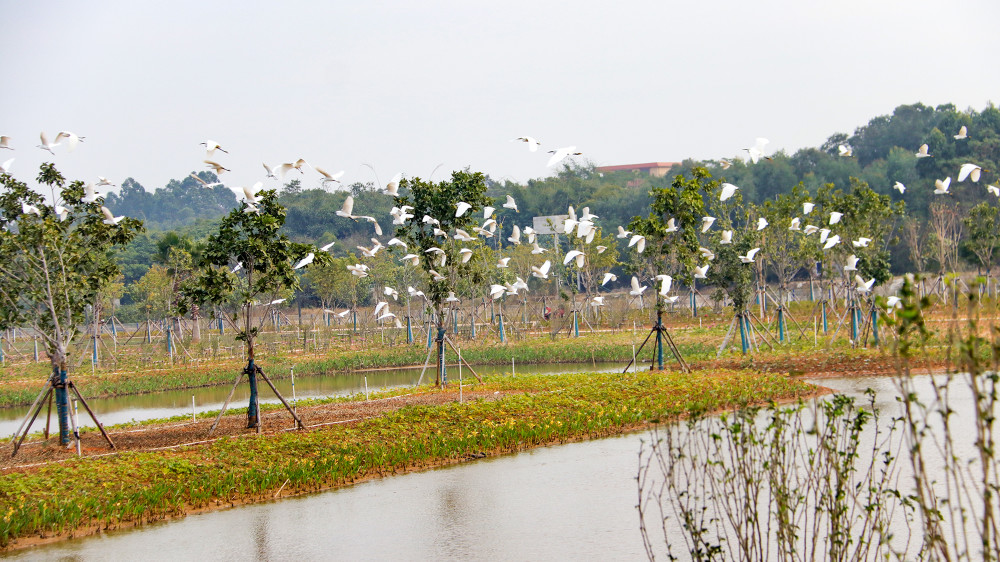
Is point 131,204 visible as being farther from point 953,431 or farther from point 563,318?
point 953,431

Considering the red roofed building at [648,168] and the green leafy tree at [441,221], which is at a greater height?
the red roofed building at [648,168]

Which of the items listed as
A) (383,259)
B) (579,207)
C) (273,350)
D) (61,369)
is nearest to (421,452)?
(61,369)

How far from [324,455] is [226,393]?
1716 centimetres

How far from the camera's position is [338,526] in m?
10.9

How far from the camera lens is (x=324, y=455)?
44.2ft

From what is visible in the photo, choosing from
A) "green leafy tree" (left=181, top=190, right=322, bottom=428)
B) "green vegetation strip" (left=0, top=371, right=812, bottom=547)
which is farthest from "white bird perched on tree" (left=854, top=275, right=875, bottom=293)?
"green leafy tree" (left=181, top=190, right=322, bottom=428)

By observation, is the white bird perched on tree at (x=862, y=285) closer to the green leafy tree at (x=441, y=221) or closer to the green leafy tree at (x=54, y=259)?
the green leafy tree at (x=441, y=221)

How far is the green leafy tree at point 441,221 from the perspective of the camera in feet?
71.8

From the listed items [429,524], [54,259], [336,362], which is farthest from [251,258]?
[336,362]

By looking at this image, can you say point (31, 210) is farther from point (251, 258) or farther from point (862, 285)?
point (862, 285)

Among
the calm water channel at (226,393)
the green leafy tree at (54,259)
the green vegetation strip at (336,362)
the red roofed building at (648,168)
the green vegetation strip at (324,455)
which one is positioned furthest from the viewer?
the red roofed building at (648,168)

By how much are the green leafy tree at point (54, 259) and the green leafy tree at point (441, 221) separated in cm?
703

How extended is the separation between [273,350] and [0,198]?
24.0 meters

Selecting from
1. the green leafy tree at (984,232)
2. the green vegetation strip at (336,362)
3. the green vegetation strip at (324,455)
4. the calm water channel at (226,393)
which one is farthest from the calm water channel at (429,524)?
the green leafy tree at (984,232)
